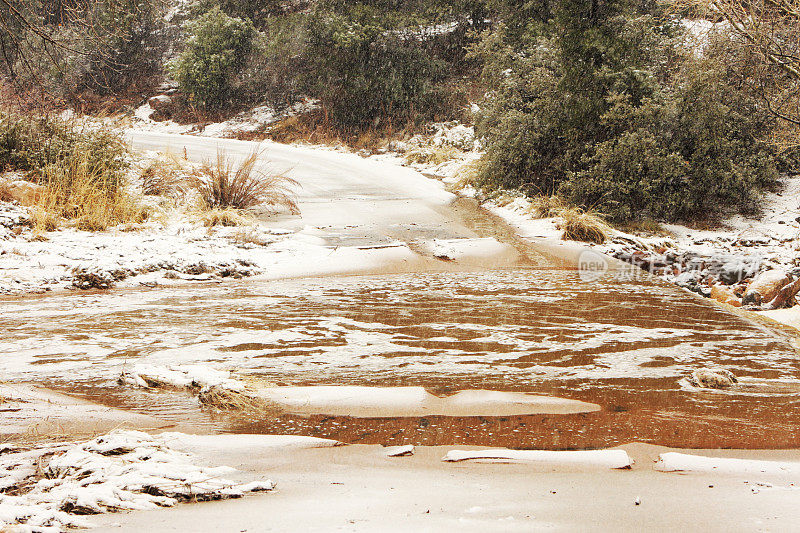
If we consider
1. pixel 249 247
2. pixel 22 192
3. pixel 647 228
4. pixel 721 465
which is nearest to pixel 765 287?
pixel 647 228

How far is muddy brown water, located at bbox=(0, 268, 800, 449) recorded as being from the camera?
3418 millimetres

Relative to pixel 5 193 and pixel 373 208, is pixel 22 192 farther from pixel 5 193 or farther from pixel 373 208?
pixel 373 208

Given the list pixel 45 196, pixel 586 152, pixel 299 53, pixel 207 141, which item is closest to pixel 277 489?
pixel 45 196

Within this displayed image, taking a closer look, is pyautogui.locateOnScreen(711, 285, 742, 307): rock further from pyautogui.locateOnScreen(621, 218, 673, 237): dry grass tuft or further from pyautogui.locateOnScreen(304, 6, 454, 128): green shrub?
pyautogui.locateOnScreen(304, 6, 454, 128): green shrub

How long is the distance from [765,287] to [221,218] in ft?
22.4

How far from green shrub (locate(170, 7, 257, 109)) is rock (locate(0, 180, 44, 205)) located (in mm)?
15662

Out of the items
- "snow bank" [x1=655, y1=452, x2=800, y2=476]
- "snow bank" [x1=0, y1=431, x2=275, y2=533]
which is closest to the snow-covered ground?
"snow bank" [x1=0, y1=431, x2=275, y2=533]

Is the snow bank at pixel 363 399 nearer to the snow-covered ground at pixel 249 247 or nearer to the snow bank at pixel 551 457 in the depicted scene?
the snow bank at pixel 551 457

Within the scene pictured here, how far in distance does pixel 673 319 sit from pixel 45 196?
7.66 meters

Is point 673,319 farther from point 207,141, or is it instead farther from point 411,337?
point 207,141

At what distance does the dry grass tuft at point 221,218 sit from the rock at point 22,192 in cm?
208

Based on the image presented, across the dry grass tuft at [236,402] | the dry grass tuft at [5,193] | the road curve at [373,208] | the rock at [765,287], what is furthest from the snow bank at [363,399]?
the dry grass tuft at [5,193]

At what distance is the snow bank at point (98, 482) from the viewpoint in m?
2.17

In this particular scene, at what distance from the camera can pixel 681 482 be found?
270cm
